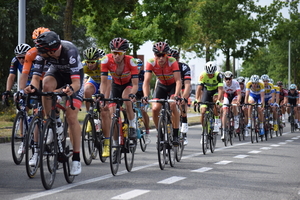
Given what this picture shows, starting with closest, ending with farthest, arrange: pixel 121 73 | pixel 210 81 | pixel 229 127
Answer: pixel 121 73
pixel 210 81
pixel 229 127

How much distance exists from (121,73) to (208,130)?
323cm

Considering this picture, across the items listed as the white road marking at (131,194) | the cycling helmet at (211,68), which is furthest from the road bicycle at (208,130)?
the white road marking at (131,194)

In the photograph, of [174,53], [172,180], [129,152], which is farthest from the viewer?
[174,53]

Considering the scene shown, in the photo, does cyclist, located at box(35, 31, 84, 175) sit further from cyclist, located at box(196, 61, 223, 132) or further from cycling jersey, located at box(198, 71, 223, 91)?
Answer: cycling jersey, located at box(198, 71, 223, 91)

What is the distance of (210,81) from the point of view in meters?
13.4

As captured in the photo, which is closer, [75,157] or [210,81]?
[75,157]

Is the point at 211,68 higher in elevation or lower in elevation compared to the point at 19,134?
higher

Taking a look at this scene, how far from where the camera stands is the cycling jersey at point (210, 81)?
13.4 metres

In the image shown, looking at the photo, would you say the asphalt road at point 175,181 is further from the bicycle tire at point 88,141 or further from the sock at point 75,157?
the sock at point 75,157

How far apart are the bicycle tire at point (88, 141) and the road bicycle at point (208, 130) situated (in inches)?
124

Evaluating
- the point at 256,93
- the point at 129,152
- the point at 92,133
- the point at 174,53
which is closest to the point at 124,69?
the point at 92,133

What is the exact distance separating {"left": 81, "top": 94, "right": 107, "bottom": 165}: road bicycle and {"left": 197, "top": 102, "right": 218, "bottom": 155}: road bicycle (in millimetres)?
3069

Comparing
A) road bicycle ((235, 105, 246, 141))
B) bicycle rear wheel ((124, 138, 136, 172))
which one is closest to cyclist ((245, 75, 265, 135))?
road bicycle ((235, 105, 246, 141))

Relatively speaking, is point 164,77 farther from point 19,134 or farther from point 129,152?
point 19,134
